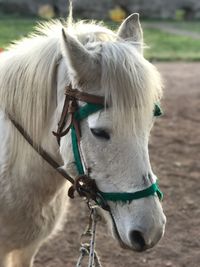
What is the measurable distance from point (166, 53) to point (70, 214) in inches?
345

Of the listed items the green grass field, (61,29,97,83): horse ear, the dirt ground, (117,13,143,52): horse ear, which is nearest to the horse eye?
(61,29,97,83): horse ear

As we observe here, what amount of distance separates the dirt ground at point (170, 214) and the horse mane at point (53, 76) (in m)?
1.59

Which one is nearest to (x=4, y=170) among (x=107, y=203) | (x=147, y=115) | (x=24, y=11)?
(x=107, y=203)

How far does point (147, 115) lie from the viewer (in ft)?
6.53

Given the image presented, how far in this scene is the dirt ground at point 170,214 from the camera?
3.55m

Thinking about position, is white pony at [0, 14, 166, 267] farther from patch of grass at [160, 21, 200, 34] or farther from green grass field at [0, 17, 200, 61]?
patch of grass at [160, 21, 200, 34]

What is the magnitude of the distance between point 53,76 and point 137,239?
0.82 m

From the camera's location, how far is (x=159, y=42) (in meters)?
14.0

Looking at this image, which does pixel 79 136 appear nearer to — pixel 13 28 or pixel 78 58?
pixel 78 58

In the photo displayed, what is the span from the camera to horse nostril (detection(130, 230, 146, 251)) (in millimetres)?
1905

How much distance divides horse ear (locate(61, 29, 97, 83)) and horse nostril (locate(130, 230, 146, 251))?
2.15 feet

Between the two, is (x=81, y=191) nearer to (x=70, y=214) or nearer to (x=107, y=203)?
(x=107, y=203)

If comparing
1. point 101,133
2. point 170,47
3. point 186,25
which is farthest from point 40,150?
point 186,25

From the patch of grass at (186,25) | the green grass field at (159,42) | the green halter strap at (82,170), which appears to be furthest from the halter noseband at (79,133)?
the patch of grass at (186,25)
